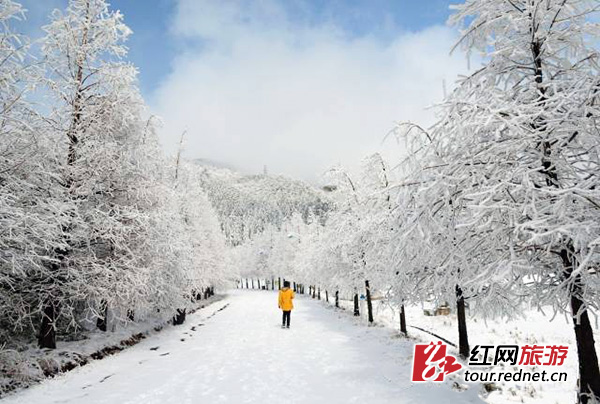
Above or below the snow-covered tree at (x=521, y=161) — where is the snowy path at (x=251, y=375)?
below

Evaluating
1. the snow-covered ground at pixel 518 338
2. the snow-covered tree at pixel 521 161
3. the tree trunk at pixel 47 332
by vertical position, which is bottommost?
the snow-covered ground at pixel 518 338

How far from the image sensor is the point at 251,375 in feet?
28.2

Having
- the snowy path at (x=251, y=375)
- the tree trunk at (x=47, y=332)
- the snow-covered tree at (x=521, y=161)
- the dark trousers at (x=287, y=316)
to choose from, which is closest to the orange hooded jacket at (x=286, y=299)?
the dark trousers at (x=287, y=316)

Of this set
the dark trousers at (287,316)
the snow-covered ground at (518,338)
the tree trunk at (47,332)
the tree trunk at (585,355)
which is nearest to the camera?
the tree trunk at (585,355)

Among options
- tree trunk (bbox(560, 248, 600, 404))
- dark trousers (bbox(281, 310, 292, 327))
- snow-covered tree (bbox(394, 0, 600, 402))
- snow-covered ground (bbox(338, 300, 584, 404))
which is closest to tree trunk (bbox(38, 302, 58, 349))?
dark trousers (bbox(281, 310, 292, 327))

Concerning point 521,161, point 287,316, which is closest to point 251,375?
point 521,161

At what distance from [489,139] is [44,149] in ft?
33.9

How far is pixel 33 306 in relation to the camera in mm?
10570

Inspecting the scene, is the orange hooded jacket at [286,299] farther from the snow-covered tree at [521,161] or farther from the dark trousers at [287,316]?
the snow-covered tree at [521,161]

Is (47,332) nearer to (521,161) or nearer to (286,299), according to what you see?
A: (286,299)

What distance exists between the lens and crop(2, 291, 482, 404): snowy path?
700 cm

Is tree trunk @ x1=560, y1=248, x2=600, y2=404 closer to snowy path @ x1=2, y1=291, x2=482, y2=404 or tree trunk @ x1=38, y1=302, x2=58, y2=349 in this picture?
snowy path @ x1=2, y1=291, x2=482, y2=404

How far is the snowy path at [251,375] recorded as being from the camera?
7.00 metres

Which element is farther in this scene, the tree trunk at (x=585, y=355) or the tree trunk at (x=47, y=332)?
the tree trunk at (x=47, y=332)
